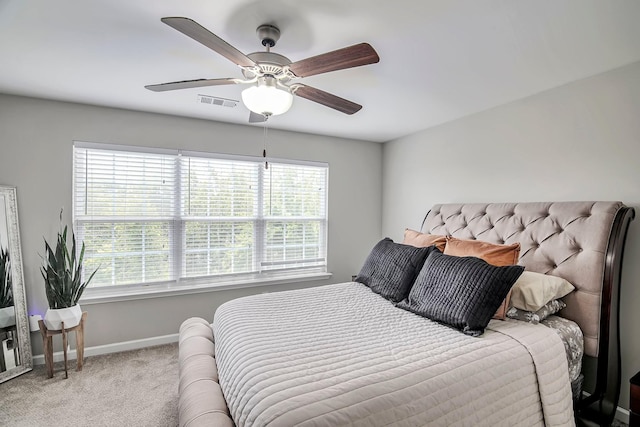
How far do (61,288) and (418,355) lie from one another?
9.23 ft

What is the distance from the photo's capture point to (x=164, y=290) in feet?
10.4

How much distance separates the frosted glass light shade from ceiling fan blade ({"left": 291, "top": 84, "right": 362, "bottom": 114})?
171mm

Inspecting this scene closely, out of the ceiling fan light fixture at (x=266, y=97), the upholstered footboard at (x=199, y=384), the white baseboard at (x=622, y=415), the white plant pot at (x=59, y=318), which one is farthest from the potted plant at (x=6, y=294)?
the white baseboard at (x=622, y=415)

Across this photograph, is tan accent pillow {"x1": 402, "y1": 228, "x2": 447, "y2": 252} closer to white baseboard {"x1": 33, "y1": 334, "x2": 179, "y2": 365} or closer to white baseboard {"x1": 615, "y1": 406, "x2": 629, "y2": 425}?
white baseboard {"x1": 615, "y1": 406, "x2": 629, "y2": 425}

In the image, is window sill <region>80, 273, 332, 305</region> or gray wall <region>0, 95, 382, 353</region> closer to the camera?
gray wall <region>0, 95, 382, 353</region>

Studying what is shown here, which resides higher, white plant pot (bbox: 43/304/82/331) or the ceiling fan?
the ceiling fan

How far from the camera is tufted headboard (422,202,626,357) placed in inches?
76.4

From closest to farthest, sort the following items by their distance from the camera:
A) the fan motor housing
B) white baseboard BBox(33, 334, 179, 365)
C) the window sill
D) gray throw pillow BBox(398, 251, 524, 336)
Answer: the fan motor housing
gray throw pillow BBox(398, 251, 524, 336)
white baseboard BBox(33, 334, 179, 365)
the window sill

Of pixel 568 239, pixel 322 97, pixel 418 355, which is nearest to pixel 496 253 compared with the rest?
pixel 568 239

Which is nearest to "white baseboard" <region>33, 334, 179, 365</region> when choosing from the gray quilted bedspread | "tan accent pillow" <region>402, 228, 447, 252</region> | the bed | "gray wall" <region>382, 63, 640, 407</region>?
the bed

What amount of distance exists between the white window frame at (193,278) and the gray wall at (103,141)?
0.07m

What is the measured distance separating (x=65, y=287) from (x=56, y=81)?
1636 millimetres

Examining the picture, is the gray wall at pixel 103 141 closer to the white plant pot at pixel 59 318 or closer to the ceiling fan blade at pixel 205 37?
the white plant pot at pixel 59 318

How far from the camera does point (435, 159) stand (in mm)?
3514
